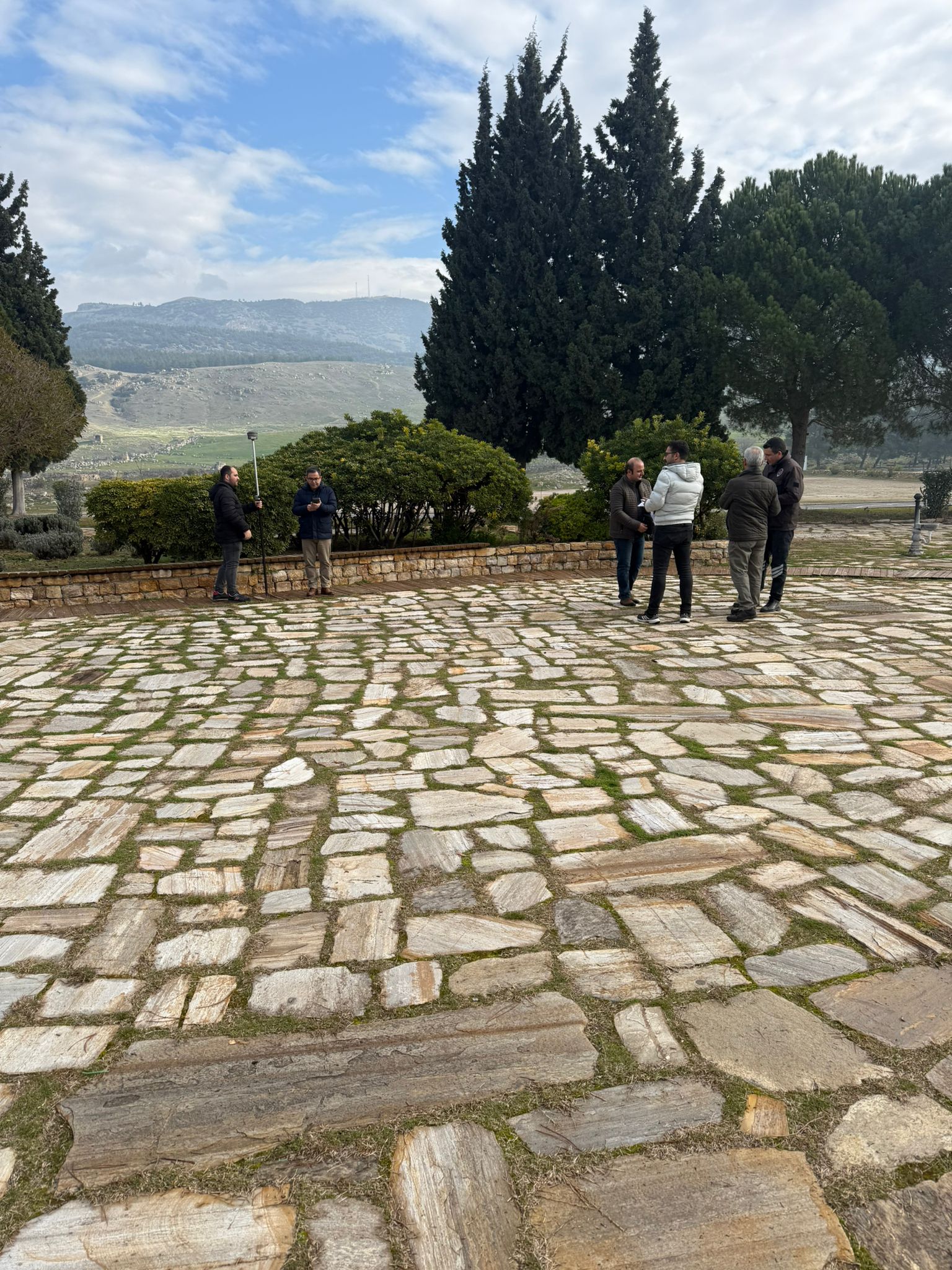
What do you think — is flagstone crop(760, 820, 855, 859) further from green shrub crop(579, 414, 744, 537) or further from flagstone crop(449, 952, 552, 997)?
green shrub crop(579, 414, 744, 537)

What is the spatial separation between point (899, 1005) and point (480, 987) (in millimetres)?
1206

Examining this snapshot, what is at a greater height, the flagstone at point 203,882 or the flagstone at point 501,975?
the flagstone at point 501,975

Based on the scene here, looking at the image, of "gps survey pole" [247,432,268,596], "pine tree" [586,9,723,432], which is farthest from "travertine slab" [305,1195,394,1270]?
"pine tree" [586,9,723,432]

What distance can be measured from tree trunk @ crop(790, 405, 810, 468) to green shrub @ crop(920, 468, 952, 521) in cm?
342

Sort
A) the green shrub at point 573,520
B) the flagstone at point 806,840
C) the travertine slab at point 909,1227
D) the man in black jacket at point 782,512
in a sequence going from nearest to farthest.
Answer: the travertine slab at point 909,1227
the flagstone at point 806,840
the man in black jacket at point 782,512
the green shrub at point 573,520

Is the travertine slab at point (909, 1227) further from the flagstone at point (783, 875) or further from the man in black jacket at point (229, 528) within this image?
the man in black jacket at point (229, 528)

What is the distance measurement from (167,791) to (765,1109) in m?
3.09

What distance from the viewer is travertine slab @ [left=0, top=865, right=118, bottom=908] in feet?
9.78

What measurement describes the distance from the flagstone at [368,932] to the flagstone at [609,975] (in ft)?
1.90

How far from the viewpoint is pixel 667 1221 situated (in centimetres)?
166

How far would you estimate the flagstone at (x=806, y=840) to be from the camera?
3.22 m

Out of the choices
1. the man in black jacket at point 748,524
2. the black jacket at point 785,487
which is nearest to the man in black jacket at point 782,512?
the black jacket at point 785,487

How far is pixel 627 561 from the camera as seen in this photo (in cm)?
921

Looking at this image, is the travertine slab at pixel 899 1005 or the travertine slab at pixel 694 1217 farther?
→ the travertine slab at pixel 899 1005
